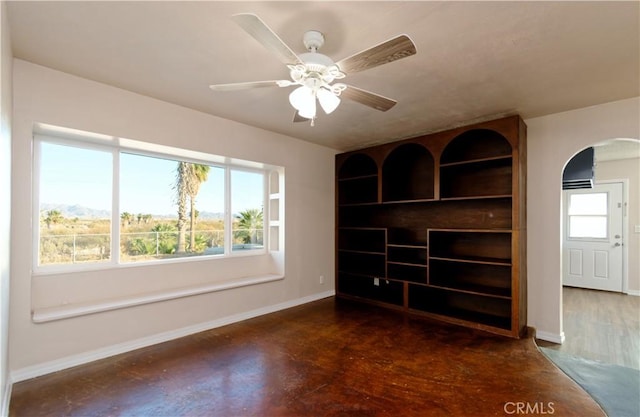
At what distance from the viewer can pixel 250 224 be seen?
4.52 metres

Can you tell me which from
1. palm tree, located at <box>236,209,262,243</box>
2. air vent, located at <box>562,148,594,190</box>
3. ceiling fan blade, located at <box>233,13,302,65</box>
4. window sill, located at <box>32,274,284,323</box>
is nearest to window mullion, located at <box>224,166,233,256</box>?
palm tree, located at <box>236,209,262,243</box>

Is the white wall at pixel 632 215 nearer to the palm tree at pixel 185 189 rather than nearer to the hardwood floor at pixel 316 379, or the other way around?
the hardwood floor at pixel 316 379

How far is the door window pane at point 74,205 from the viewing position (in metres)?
2.84

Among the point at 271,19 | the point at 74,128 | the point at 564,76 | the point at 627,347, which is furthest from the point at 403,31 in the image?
the point at 627,347

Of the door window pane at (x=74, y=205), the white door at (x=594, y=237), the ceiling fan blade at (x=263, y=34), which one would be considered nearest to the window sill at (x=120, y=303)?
→ the door window pane at (x=74, y=205)

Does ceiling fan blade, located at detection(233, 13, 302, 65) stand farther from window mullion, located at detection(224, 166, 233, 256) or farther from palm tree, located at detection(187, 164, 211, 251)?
window mullion, located at detection(224, 166, 233, 256)

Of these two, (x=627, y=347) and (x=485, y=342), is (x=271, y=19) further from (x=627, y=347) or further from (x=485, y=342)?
(x=627, y=347)

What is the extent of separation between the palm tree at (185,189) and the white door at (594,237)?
23.1 ft

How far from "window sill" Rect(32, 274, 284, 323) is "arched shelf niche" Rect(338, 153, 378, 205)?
218 cm

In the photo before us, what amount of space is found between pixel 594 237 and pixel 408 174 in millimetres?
4262

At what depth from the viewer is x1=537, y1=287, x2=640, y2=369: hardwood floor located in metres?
3.08

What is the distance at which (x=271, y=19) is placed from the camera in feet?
6.16

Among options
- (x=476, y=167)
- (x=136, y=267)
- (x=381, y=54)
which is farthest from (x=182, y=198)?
(x=476, y=167)

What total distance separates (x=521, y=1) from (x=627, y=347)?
12.1 ft
